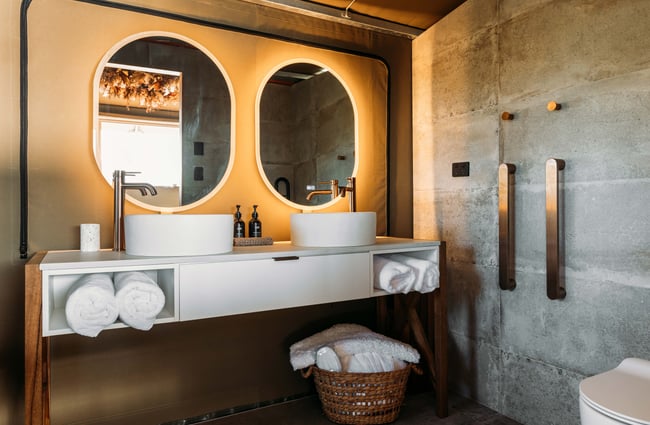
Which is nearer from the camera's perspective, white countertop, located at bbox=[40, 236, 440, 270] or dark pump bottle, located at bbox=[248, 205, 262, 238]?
white countertop, located at bbox=[40, 236, 440, 270]

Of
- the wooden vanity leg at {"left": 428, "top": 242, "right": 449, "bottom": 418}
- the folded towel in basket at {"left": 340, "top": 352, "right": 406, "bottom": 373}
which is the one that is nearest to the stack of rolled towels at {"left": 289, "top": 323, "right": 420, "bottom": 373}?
the folded towel in basket at {"left": 340, "top": 352, "right": 406, "bottom": 373}

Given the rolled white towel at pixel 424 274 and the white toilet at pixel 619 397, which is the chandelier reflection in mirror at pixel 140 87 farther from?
the white toilet at pixel 619 397

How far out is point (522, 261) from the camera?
2.20 meters

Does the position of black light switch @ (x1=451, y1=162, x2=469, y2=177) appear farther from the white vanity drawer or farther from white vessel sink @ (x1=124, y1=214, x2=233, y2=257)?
white vessel sink @ (x1=124, y1=214, x2=233, y2=257)

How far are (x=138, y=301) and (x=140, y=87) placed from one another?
3.51 feet

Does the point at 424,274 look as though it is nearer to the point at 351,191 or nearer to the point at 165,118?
the point at 351,191

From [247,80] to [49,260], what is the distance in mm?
1292

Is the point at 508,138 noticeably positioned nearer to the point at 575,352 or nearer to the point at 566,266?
the point at 566,266

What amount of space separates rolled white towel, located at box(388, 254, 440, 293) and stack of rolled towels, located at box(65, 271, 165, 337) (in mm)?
1149

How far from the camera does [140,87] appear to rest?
2.09 m

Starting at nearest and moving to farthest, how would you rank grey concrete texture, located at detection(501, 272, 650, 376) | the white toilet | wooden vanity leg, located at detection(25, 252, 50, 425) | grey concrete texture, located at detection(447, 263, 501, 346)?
the white toilet → wooden vanity leg, located at detection(25, 252, 50, 425) → grey concrete texture, located at detection(501, 272, 650, 376) → grey concrete texture, located at detection(447, 263, 501, 346)

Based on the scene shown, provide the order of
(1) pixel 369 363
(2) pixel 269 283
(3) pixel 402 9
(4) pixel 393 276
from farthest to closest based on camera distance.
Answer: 1. (3) pixel 402 9
2. (1) pixel 369 363
3. (4) pixel 393 276
4. (2) pixel 269 283

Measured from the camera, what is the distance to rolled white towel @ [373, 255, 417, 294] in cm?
206

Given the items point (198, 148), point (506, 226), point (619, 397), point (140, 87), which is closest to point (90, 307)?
point (198, 148)
